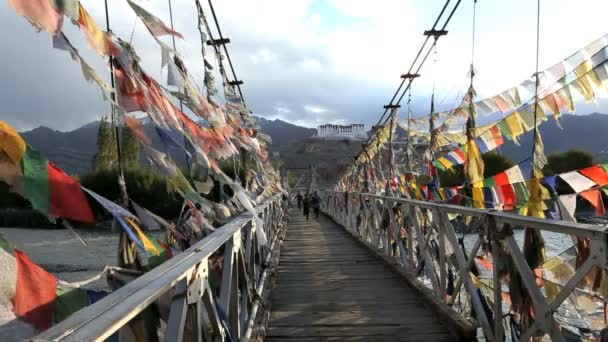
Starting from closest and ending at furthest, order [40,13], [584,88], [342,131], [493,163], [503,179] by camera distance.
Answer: [40,13] → [584,88] → [503,179] → [493,163] → [342,131]

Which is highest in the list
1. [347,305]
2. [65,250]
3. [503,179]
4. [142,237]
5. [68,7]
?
[68,7]

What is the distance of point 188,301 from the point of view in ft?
5.17

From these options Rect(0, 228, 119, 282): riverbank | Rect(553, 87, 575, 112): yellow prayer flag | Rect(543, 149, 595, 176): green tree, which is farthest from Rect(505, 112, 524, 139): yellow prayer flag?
Rect(543, 149, 595, 176): green tree

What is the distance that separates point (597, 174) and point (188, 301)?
17.6ft

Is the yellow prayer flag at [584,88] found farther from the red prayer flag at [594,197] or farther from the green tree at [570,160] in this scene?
the green tree at [570,160]

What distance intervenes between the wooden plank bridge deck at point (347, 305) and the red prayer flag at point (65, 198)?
2.13m

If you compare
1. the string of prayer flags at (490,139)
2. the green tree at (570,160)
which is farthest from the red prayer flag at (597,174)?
the green tree at (570,160)

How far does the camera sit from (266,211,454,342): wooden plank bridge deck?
340 centimetres

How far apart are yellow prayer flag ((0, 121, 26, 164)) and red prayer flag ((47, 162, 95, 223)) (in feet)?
0.30

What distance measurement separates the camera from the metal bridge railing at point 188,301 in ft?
3.12

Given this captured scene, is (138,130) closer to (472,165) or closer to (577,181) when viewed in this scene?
(577,181)

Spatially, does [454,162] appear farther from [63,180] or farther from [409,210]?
[63,180]

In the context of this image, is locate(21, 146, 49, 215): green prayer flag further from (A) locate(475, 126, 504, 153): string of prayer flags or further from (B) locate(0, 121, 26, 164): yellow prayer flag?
(A) locate(475, 126, 504, 153): string of prayer flags

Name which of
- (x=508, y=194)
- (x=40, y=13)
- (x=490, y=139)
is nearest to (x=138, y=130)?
(x=40, y=13)
